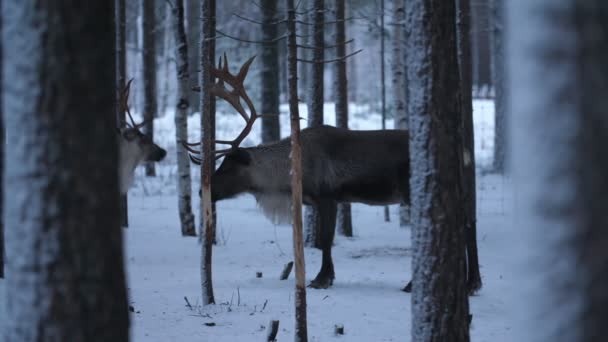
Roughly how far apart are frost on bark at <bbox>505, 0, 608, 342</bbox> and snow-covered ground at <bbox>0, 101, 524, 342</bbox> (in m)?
0.13

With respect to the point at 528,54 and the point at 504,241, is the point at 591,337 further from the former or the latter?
the point at 504,241

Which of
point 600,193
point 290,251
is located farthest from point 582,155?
point 290,251

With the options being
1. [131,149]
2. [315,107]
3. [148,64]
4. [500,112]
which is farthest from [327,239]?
[500,112]

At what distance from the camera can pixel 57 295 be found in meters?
2.43

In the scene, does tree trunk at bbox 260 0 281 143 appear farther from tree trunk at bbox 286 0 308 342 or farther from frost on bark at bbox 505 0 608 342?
frost on bark at bbox 505 0 608 342

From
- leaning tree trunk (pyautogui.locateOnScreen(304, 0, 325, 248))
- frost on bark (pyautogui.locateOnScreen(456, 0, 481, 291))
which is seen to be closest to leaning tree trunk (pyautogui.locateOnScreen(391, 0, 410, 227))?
leaning tree trunk (pyautogui.locateOnScreen(304, 0, 325, 248))

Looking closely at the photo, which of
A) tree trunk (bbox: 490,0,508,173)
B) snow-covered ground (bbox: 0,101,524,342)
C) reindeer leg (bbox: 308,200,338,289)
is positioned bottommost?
snow-covered ground (bbox: 0,101,524,342)

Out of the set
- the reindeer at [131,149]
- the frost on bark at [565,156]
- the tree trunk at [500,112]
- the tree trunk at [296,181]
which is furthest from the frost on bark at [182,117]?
the tree trunk at [500,112]

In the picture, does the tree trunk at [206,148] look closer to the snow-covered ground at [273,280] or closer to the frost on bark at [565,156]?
the snow-covered ground at [273,280]

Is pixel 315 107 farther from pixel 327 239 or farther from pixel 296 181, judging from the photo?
pixel 296 181

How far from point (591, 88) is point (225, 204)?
12.5 m

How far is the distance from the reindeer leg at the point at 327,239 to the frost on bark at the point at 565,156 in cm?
577

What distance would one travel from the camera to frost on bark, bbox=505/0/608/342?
1597mm

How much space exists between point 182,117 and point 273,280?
3.53 meters
